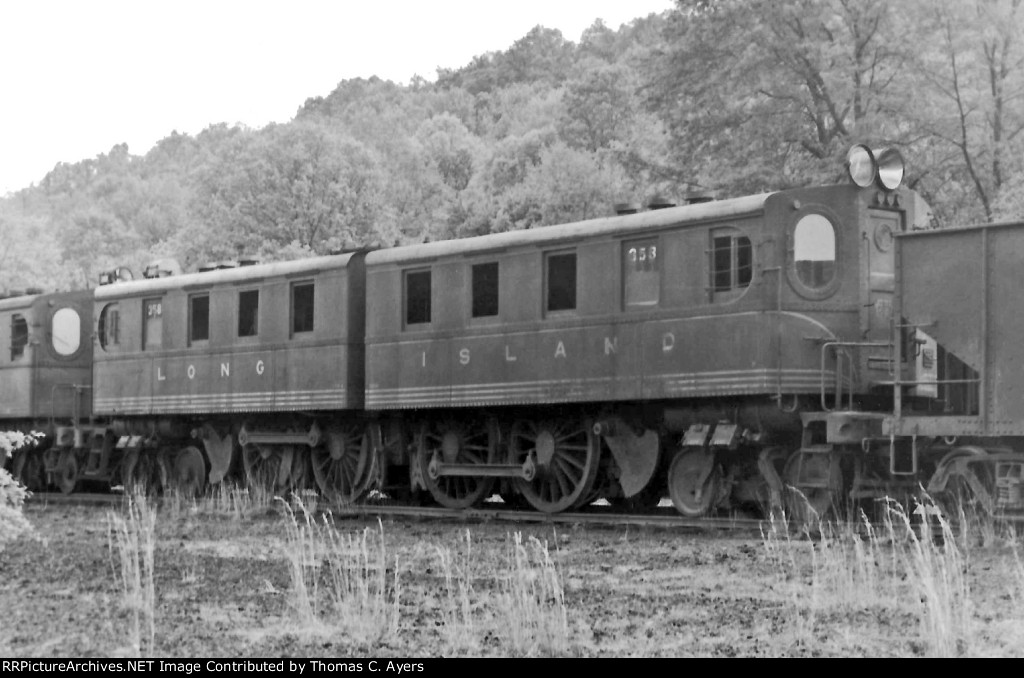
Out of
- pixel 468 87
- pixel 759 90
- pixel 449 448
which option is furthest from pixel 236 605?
pixel 468 87

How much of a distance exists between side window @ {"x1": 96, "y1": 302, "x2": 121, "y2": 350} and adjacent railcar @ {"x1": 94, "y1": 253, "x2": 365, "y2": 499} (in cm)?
2

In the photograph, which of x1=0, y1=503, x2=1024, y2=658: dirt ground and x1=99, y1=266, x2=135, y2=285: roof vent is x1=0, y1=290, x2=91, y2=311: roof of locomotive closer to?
x1=99, y1=266, x2=135, y2=285: roof vent

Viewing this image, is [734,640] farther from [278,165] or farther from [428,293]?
[278,165]

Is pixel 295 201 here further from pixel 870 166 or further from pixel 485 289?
pixel 870 166

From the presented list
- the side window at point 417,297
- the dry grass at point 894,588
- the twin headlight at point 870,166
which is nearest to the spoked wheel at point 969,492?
the dry grass at point 894,588

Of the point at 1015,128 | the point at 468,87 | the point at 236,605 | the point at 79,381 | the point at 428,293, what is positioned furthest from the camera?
the point at 468,87

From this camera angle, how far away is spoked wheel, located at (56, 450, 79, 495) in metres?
26.1

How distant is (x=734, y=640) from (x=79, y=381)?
2039 cm

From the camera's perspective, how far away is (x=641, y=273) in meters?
16.7

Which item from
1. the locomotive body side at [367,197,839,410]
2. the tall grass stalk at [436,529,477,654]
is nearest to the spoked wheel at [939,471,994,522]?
the locomotive body side at [367,197,839,410]

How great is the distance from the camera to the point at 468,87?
513 feet

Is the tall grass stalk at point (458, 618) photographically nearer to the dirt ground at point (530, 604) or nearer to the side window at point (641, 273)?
the dirt ground at point (530, 604)

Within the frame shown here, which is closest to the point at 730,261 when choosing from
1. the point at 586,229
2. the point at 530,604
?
the point at 586,229

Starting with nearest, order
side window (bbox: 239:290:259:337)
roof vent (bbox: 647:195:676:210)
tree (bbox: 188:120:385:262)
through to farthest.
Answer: roof vent (bbox: 647:195:676:210), side window (bbox: 239:290:259:337), tree (bbox: 188:120:385:262)
